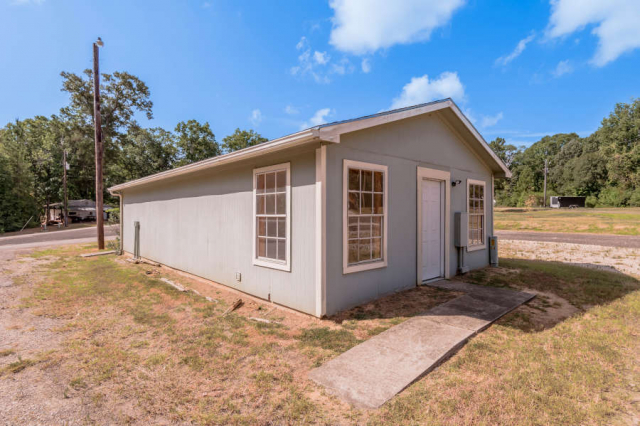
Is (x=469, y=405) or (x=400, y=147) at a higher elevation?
(x=400, y=147)

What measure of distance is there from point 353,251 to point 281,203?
4.72 ft

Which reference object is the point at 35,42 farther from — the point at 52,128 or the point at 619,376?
the point at 52,128

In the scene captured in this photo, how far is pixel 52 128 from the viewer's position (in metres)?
27.7

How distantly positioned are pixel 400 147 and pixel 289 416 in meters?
4.61

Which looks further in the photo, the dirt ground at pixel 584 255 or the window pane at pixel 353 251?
the dirt ground at pixel 584 255

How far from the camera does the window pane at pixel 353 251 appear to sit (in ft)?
14.9

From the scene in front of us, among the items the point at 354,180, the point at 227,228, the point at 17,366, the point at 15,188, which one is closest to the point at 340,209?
the point at 354,180

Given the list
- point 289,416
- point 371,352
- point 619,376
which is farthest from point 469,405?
point 619,376

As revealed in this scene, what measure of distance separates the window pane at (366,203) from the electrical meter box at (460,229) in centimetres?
292

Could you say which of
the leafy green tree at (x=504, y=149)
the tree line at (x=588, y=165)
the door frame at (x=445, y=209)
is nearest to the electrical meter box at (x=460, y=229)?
the door frame at (x=445, y=209)

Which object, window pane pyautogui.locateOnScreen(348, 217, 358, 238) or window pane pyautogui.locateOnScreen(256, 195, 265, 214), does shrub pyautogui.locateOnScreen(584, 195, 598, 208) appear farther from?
window pane pyautogui.locateOnScreen(256, 195, 265, 214)

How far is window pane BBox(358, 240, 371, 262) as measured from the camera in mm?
4664

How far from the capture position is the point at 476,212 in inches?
297

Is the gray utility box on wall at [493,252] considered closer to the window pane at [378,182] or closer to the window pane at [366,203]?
the window pane at [378,182]
